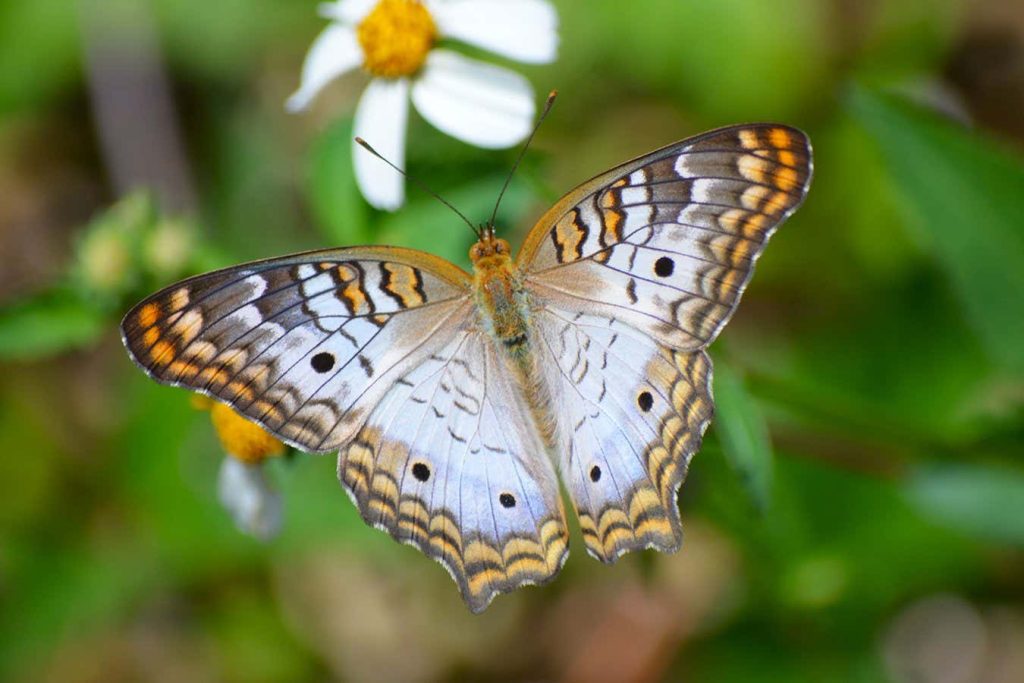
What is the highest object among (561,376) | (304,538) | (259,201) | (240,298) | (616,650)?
(240,298)

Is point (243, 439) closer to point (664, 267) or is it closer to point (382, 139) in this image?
point (382, 139)

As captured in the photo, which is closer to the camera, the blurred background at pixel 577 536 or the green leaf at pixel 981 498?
the green leaf at pixel 981 498

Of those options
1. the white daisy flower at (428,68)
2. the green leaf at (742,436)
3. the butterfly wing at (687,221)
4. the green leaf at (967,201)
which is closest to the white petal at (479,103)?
the white daisy flower at (428,68)

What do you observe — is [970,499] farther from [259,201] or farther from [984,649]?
[259,201]

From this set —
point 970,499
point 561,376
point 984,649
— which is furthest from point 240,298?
point 984,649

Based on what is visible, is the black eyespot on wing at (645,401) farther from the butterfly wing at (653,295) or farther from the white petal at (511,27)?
the white petal at (511,27)

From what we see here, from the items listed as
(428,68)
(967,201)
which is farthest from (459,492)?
(967,201)
